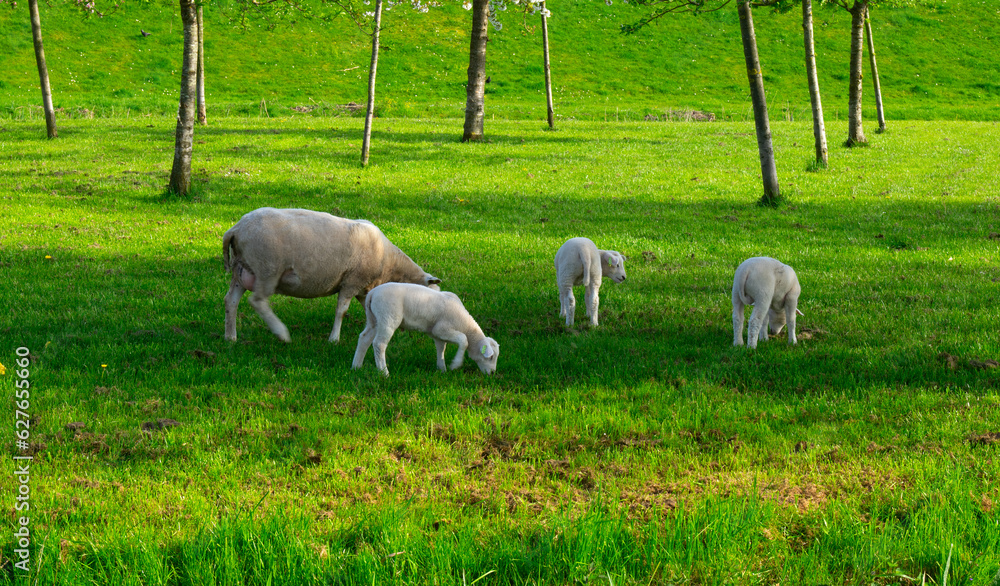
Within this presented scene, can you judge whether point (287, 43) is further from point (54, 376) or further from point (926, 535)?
point (926, 535)

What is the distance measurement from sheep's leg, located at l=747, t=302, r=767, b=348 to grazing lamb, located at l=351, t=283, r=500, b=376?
8.65ft

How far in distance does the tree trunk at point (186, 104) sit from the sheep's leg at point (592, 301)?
1138cm

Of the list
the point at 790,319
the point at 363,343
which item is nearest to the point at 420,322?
the point at 363,343

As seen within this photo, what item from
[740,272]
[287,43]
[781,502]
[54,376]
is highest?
[287,43]

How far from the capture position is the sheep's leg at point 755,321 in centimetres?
738

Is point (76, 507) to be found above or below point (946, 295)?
below

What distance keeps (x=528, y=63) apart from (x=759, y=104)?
144ft

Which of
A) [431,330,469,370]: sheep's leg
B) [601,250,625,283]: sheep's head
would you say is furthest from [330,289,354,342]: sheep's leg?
[601,250,625,283]: sheep's head

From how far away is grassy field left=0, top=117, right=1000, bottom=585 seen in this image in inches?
145

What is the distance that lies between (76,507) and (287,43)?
63103mm

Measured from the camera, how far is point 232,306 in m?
7.93

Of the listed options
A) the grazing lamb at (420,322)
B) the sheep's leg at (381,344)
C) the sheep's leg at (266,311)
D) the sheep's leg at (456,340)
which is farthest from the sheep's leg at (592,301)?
the sheep's leg at (266,311)

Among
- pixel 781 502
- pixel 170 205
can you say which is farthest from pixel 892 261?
pixel 170 205

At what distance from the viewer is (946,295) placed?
9555 millimetres
